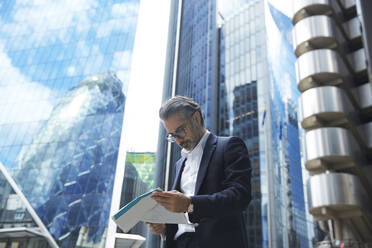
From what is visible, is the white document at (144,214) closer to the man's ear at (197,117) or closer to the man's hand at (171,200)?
the man's hand at (171,200)

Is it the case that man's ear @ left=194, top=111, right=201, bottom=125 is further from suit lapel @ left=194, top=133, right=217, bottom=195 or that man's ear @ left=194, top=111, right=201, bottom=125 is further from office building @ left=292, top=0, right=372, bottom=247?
office building @ left=292, top=0, right=372, bottom=247

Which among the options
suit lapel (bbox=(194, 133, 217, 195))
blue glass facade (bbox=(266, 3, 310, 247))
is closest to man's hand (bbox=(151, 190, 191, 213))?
suit lapel (bbox=(194, 133, 217, 195))

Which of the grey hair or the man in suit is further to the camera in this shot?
the grey hair

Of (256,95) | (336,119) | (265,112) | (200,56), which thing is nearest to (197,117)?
(336,119)

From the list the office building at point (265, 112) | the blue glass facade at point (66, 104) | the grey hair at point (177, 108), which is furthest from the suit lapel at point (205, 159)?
the blue glass facade at point (66, 104)

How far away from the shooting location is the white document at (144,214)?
89 cm

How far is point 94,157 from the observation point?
1126 centimetres

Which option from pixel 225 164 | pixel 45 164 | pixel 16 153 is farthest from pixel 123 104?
pixel 225 164

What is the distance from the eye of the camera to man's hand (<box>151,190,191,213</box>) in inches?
34.9

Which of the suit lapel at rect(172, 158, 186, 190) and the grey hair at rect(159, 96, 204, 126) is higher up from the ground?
the grey hair at rect(159, 96, 204, 126)

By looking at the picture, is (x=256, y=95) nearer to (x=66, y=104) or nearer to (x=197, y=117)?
(x=66, y=104)

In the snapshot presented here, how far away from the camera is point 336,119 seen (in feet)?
3.24

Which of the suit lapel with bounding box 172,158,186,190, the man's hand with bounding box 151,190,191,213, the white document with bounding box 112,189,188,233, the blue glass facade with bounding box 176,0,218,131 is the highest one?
the blue glass facade with bounding box 176,0,218,131

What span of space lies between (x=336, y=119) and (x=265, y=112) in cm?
1588
